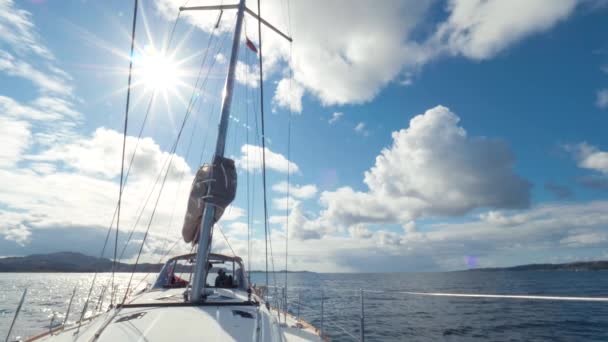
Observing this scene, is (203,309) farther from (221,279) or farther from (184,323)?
(221,279)

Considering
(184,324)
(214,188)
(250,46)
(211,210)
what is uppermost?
(250,46)

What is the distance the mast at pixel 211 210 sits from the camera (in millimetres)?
4797

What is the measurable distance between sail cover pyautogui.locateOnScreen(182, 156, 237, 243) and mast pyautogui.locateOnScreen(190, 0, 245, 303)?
0.17 metres

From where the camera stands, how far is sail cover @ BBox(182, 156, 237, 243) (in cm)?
517

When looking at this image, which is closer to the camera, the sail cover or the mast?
the mast

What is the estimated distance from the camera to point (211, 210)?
204 inches

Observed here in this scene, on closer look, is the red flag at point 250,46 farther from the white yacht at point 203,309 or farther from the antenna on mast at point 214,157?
the white yacht at point 203,309

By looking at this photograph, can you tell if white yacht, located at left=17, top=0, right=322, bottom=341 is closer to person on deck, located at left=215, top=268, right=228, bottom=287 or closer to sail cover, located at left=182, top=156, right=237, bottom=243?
sail cover, located at left=182, top=156, right=237, bottom=243

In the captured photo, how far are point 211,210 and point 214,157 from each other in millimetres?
956

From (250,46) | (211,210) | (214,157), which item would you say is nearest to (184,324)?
(211,210)

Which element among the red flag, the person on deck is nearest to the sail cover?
the person on deck

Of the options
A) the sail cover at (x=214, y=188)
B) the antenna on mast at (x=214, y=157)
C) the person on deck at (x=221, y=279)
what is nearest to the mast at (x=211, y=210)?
the antenna on mast at (x=214, y=157)

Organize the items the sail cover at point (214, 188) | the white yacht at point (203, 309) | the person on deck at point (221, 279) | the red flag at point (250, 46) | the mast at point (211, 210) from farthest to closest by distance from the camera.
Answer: the person on deck at point (221, 279)
the red flag at point (250, 46)
the sail cover at point (214, 188)
the mast at point (211, 210)
the white yacht at point (203, 309)

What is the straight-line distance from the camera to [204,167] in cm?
560
